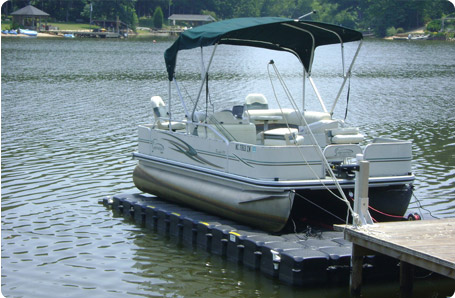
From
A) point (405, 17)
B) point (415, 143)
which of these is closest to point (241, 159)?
point (415, 143)

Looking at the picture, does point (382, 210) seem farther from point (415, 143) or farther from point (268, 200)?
point (415, 143)

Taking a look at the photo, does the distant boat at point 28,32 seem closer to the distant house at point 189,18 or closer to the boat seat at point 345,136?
the distant house at point 189,18

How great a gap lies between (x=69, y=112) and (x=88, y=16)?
9747cm

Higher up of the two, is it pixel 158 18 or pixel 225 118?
pixel 158 18

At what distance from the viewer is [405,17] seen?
11588cm

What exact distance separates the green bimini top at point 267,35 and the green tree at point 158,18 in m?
113

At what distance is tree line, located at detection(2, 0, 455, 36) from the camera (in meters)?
114

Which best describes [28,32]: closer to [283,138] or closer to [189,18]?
[189,18]

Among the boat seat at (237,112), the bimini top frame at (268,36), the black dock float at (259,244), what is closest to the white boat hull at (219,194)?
the black dock float at (259,244)

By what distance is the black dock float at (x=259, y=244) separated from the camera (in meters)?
10.4

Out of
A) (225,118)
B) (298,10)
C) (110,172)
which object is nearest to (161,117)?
(225,118)

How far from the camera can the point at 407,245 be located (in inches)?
370

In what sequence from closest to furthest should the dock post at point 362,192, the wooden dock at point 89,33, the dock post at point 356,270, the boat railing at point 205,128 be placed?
1. the dock post at point 356,270
2. the dock post at point 362,192
3. the boat railing at point 205,128
4. the wooden dock at point 89,33

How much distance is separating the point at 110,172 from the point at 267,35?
5.38 m
